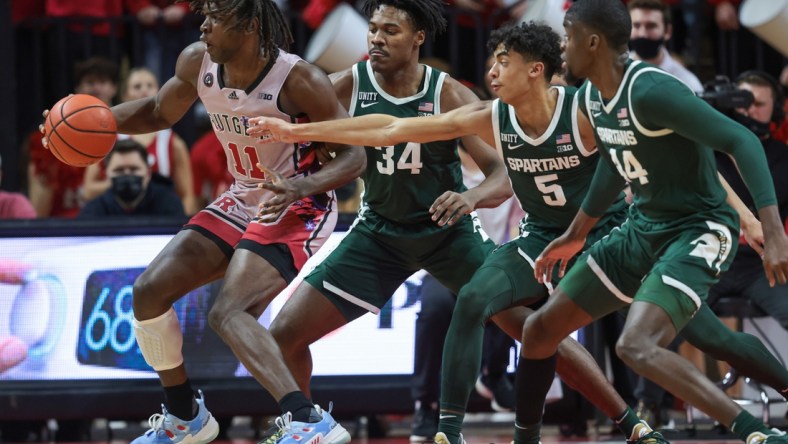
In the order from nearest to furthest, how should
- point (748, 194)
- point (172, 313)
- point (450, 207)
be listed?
point (450, 207) → point (172, 313) → point (748, 194)

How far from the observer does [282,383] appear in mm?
5770

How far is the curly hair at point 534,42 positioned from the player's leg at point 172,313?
1596mm

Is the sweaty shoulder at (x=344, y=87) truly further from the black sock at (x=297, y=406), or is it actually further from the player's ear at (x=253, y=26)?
the black sock at (x=297, y=406)

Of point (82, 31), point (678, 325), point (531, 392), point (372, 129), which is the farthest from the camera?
point (82, 31)

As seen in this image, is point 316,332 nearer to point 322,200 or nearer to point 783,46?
point 322,200

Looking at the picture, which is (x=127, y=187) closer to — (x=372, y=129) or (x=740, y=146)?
(x=372, y=129)

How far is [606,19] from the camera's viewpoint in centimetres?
552

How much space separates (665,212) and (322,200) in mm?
1641

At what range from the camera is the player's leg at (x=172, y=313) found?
612 centimetres

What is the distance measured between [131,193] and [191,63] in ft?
8.88

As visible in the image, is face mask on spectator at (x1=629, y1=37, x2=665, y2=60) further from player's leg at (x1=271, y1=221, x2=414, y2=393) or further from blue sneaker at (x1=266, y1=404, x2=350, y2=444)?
blue sneaker at (x1=266, y1=404, x2=350, y2=444)

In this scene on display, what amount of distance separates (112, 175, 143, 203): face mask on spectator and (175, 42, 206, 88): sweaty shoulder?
259 cm

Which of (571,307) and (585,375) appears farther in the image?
(585,375)

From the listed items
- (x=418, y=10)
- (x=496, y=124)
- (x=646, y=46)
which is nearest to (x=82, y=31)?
(x=646, y=46)
